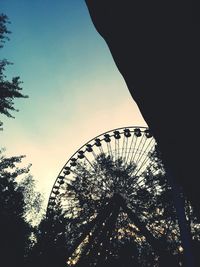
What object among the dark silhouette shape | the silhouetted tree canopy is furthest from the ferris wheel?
the dark silhouette shape

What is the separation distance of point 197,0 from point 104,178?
13.1 meters

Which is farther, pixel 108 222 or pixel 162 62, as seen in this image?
pixel 108 222

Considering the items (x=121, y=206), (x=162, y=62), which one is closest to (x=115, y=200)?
(x=121, y=206)

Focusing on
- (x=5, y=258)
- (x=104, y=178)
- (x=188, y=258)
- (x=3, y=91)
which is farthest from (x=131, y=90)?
(x=3, y=91)

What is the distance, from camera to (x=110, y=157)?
14672 millimetres

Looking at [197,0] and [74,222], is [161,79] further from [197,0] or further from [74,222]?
[74,222]

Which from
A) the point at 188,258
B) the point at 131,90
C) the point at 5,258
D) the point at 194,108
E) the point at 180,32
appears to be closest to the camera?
the point at 180,32

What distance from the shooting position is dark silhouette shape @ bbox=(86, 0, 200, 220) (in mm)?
1678

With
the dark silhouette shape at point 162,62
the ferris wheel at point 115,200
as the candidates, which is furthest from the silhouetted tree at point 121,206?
the dark silhouette shape at point 162,62

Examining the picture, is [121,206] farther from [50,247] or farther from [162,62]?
[162,62]

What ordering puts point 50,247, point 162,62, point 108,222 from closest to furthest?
1. point 162,62
2. point 50,247
3. point 108,222

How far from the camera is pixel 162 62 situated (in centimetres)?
188

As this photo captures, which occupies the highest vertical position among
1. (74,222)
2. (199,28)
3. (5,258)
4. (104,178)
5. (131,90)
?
(104,178)

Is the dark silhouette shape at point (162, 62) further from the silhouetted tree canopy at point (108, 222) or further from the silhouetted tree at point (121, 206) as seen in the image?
the silhouetted tree at point (121, 206)
